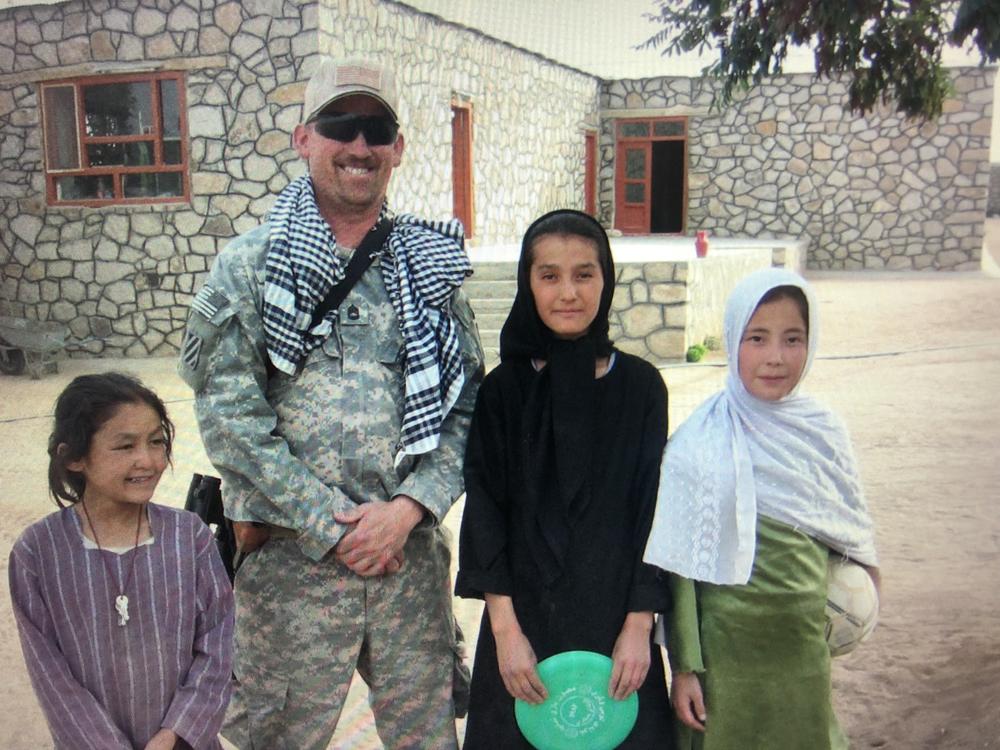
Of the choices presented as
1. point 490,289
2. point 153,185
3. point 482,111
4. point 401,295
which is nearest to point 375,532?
point 401,295

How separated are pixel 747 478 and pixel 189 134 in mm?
8599

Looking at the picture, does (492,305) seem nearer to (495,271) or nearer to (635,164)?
(495,271)

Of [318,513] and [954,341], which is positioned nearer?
[318,513]

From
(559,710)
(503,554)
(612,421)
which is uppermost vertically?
(612,421)

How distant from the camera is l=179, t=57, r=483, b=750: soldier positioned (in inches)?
81.7

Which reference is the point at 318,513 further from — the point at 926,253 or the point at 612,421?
the point at 926,253

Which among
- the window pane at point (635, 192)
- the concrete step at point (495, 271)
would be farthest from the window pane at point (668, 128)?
the concrete step at point (495, 271)

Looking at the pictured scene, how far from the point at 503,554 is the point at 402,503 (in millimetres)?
246

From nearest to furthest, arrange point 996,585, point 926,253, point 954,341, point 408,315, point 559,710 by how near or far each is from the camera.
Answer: point 559,710 → point 408,315 → point 996,585 → point 954,341 → point 926,253

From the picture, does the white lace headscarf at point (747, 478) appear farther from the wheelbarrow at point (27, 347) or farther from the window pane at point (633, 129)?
the window pane at point (633, 129)

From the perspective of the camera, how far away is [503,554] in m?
2.05

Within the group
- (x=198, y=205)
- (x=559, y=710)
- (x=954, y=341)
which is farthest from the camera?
(x=954, y=341)

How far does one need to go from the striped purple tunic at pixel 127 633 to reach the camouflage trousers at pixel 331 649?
0.15 meters

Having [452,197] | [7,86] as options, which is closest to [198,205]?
[7,86]
